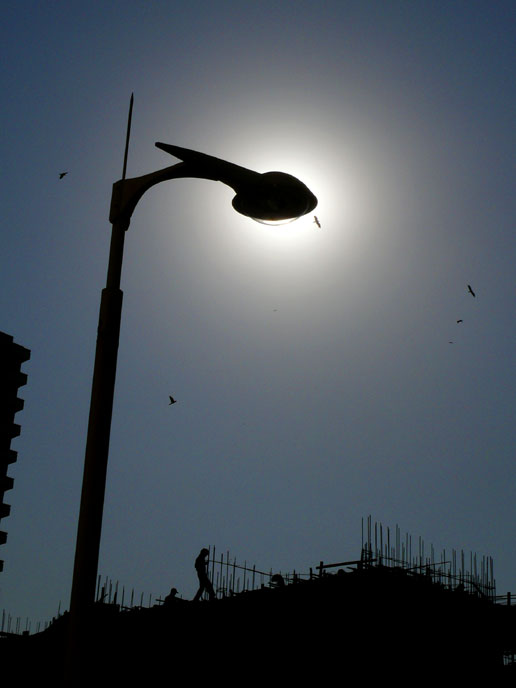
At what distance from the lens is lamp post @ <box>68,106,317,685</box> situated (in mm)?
5098

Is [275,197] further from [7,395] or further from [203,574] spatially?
[203,574]

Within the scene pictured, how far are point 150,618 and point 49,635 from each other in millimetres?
6754

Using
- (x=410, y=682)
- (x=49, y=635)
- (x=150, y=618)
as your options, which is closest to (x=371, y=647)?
(x=410, y=682)

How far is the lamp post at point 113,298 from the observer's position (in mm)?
5098

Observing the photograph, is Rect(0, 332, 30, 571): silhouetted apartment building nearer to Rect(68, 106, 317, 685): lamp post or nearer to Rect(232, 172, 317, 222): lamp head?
Rect(68, 106, 317, 685): lamp post

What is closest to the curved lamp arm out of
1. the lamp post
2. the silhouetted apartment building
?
the lamp post

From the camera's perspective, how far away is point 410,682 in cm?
2520

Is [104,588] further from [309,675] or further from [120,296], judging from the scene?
[120,296]

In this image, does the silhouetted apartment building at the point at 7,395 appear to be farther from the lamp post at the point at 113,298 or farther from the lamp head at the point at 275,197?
the lamp head at the point at 275,197

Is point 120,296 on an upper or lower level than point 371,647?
upper

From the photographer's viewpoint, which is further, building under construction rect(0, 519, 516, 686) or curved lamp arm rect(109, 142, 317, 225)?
building under construction rect(0, 519, 516, 686)

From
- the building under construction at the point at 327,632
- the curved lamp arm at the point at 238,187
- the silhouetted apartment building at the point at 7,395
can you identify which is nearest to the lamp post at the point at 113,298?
the curved lamp arm at the point at 238,187

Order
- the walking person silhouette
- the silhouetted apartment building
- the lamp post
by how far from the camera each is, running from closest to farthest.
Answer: the lamp post, the silhouetted apartment building, the walking person silhouette

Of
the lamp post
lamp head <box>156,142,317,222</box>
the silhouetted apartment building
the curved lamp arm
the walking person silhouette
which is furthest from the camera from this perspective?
the walking person silhouette
